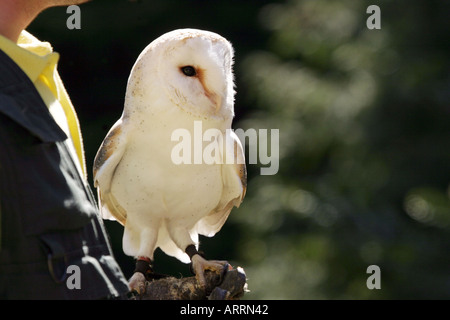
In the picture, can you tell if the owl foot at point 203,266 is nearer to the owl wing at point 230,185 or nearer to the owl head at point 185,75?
the owl wing at point 230,185

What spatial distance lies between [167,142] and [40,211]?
464mm

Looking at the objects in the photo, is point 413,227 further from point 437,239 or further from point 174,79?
point 174,79

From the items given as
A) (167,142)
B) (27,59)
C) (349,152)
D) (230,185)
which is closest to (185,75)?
(167,142)

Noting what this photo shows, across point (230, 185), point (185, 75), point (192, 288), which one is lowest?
point (192, 288)

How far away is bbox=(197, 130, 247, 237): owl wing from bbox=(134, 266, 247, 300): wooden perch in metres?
0.21

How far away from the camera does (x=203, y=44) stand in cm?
153

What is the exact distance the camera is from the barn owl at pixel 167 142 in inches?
60.7

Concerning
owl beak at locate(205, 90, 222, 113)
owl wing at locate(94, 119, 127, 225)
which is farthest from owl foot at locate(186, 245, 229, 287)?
owl beak at locate(205, 90, 222, 113)

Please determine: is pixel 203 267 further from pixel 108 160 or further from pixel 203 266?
pixel 108 160

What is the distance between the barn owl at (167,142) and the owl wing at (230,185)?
0.02 metres

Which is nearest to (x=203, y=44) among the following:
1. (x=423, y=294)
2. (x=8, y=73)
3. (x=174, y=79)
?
(x=174, y=79)

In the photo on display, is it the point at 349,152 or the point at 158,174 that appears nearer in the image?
the point at 158,174

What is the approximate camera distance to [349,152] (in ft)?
16.1

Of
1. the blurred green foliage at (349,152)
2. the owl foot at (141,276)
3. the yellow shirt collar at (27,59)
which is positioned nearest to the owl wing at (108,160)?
the owl foot at (141,276)
